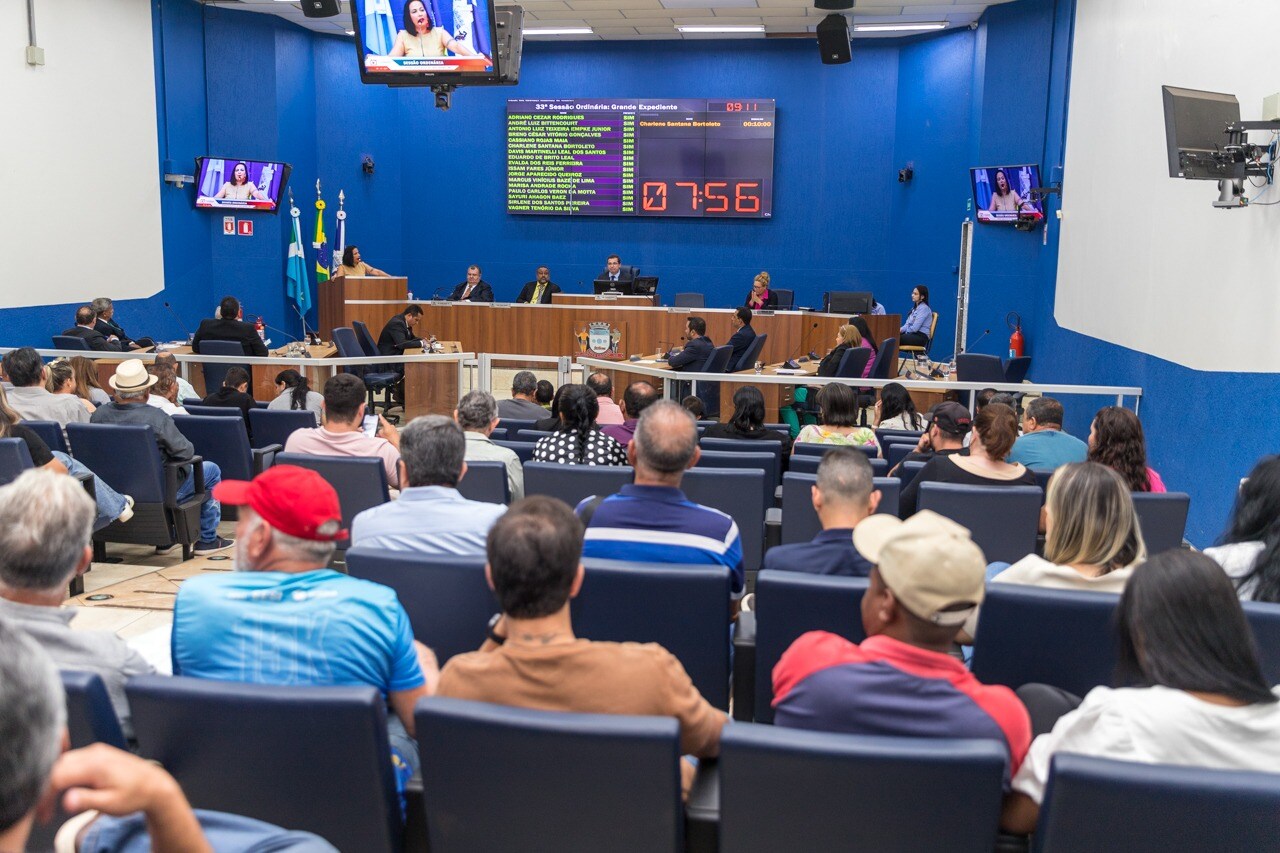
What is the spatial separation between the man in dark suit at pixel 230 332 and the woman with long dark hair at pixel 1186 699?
8.72 meters

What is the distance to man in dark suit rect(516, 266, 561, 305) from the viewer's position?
13508 millimetres

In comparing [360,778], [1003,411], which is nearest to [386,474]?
[1003,411]

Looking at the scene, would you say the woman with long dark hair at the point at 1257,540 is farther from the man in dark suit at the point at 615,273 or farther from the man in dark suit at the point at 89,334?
the man in dark suit at the point at 615,273

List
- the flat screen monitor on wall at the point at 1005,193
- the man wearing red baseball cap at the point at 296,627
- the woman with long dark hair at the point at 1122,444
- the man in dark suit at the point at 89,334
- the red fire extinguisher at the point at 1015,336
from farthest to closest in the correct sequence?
the red fire extinguisher at the point at 1015,336 < the flat screen monitor on wall at the point at 1005,193 < the man in dark suit at the point at 89,334 < the woman with long dark hair at the point at 1122,444 < the man wearing red baseball cap at the point at 296,627

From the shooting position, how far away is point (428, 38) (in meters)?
8.74

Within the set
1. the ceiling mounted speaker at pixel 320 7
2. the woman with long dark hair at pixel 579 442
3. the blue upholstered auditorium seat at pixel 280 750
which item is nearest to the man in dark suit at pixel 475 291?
the ceiling mounted speaker at pixel 320 7

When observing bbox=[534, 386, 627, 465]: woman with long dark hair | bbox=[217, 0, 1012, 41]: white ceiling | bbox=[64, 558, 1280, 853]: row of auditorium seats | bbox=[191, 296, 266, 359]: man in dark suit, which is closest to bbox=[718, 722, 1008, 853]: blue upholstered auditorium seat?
bbox=[64, 558, 1280, 853]: row of auditorium seats

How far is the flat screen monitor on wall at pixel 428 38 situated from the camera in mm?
8672

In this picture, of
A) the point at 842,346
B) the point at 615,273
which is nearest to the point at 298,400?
the point at 842,346

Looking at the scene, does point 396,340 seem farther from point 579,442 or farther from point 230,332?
point 579,442

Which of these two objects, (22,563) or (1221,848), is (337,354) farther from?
(1221,848)

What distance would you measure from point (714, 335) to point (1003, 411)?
25.4 feet

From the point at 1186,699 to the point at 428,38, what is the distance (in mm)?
8267

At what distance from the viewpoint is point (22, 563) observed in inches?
79.9
